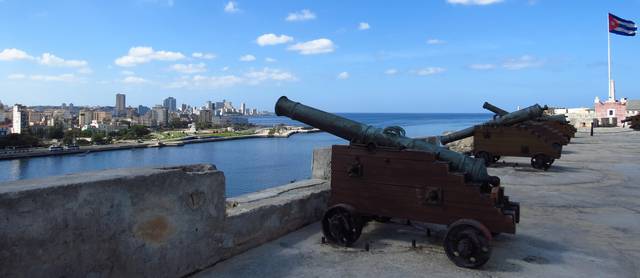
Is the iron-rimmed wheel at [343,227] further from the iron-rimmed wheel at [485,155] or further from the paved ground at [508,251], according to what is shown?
the iron-rimmed wheel at [485,155]

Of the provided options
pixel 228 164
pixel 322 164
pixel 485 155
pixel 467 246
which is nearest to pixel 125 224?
pixel 467 246

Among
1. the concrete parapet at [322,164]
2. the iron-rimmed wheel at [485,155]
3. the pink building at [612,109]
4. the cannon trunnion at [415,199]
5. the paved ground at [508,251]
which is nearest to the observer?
the paved ground at [508,251]

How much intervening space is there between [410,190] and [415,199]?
0.27 feet

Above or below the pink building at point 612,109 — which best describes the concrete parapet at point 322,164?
below

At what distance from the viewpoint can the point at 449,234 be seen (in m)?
3.53

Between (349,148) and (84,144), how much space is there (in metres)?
121

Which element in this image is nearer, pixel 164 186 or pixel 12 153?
pixel 164 186

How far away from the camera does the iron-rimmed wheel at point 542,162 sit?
9.43m

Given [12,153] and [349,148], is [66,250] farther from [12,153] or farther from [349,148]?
[12,153]

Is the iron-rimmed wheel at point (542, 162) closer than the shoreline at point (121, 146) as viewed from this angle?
Yes

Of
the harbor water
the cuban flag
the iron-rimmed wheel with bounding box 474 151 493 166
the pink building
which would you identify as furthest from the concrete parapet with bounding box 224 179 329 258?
the pink building

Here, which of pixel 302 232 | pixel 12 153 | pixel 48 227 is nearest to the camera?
pixel 48 227

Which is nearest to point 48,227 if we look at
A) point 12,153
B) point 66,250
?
point 66,250

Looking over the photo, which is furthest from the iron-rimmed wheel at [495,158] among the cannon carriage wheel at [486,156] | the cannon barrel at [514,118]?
the cannon barrel at [514,118]
